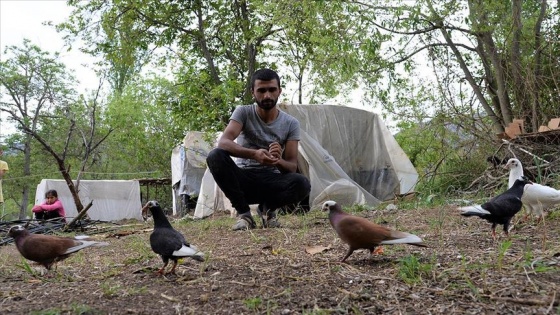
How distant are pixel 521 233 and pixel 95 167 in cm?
3083

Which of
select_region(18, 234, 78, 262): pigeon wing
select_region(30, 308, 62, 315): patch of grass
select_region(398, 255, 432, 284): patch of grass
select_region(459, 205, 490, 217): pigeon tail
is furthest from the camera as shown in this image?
select_region(459, 205, 490, 217): pigeon tail

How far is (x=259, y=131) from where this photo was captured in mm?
5039

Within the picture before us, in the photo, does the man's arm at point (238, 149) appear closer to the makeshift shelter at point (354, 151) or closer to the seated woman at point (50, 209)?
the makeshift shelter at point (354, 151)

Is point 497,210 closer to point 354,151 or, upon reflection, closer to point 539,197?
point 539,197

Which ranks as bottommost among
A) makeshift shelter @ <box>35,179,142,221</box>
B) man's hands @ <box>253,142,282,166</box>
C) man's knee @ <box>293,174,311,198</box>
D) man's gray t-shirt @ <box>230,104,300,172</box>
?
makeshift shelter @ <box>35,179,142,221</box>

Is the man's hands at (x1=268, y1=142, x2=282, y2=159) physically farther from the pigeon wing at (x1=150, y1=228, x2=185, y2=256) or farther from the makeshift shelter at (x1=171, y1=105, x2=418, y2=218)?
the makeshift shelter at (x1=171, y1=105, x2=418, y2=218)

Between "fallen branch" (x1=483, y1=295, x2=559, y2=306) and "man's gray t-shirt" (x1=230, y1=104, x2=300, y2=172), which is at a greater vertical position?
"man's gray t-shirt" (x1=230, y1=104, x2=300, y2=172)

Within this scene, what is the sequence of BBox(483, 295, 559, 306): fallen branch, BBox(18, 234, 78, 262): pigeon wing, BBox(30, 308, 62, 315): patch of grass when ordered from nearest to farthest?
1. BBox(483, 295, 559, 306): fallen branch
2. BBox(30, 308, 62, 315): patch of grass
3. BBox(18, 234, 78, 262): pigeon wing

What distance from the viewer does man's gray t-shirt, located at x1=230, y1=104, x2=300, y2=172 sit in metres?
5.03

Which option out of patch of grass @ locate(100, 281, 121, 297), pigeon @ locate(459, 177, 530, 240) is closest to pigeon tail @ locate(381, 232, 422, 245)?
pigeon @ locate(459, 177, 530, 240)

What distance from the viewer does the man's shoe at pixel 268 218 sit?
5.06m

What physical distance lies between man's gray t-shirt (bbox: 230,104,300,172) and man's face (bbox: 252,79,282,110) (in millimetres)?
201

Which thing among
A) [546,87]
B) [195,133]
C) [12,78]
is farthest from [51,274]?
[12,78]

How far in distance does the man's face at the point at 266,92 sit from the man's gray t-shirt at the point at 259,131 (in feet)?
0.66
